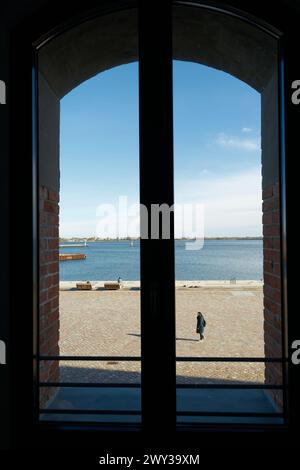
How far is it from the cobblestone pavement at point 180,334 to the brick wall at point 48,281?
4.59m

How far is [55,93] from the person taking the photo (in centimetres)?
248

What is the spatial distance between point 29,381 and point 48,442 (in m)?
0.31

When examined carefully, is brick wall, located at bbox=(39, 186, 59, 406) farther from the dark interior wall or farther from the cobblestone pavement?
the cobblestone pavement

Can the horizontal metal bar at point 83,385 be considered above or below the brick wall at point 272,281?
below

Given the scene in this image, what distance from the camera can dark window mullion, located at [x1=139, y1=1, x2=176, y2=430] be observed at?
1659 mm

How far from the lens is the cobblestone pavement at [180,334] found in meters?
7.04

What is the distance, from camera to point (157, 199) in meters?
1.68

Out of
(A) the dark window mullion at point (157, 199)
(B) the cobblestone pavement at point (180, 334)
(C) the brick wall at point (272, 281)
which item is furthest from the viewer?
(B) the cobblestone pavement at point (180, 334)

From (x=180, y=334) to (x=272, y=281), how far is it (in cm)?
882

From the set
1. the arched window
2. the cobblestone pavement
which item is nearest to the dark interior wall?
the arched window

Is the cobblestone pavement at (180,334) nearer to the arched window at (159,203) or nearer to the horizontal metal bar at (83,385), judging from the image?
the arched window at (159,203)

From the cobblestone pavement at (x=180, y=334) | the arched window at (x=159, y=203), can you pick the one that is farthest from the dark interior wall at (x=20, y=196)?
the cobblestone pavement at (x=180, y=334)

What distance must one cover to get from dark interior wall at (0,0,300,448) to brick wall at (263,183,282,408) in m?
0.28

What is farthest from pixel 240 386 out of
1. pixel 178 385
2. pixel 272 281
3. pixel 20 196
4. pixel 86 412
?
pixel 20 196
